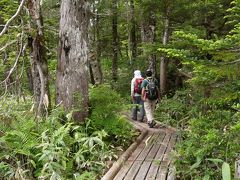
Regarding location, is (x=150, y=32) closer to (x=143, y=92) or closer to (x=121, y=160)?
(x=143, y=92)

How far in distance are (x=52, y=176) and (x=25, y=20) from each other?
4947mm

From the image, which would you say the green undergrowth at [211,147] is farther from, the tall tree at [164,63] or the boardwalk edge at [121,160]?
the tall tree at [164,63]

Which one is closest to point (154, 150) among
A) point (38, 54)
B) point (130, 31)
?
point (38, 54)

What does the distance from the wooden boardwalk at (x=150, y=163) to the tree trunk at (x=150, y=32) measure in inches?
241

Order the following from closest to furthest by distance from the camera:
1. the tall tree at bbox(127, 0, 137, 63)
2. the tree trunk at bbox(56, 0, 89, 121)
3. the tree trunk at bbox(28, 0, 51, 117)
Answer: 1. the tree trunk at bbox(56, 0, 89, 121)
2. the tree trunk at bbox(28, 0, 51, 117)
3. the tall tree at bbox(127, 0, 137, 63)

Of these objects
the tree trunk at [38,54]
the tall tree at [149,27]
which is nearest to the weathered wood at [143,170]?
the tree trunk at [38,54]

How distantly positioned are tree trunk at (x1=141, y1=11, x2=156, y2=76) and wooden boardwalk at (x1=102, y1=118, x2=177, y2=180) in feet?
20.1

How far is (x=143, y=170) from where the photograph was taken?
21.4 ft

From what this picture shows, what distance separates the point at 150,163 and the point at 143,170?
472 mm

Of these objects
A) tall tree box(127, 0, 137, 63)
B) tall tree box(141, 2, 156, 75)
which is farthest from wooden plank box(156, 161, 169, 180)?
tall tree box(127, 0, 137, 63)

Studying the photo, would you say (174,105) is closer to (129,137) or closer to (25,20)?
(129,137)

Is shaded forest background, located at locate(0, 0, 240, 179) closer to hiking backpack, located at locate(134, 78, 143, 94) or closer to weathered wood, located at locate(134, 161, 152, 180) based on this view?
weathered wood, located at locate(134, 161, 152, 180)

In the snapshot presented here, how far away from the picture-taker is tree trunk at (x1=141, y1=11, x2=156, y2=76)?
52.6 feet

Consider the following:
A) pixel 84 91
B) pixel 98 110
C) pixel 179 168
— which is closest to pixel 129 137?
pixel 98 110
